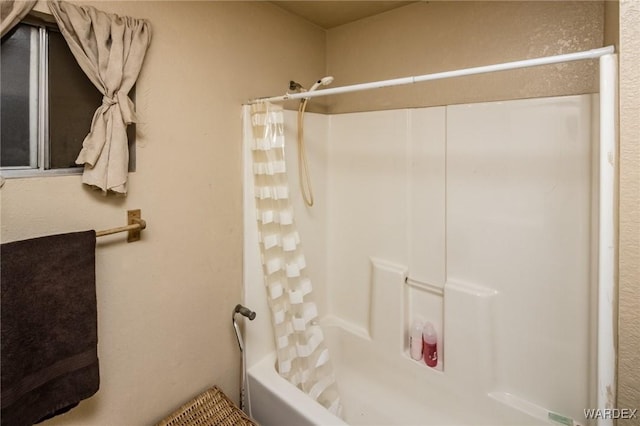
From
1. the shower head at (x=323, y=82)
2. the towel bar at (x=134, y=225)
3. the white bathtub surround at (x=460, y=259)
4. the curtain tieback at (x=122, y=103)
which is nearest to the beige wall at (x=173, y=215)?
the towel bar at (x=134, y=225)

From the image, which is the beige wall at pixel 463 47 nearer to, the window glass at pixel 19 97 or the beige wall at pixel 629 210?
the beige wall at pixel 629 210

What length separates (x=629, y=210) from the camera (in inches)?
31.1

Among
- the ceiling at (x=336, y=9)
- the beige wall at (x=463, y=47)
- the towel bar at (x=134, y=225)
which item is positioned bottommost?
the towel bar at (x=134, y=225)

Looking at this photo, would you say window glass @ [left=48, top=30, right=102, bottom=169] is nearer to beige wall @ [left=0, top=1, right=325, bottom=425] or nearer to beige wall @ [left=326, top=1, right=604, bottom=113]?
beige wall @ [left=0, top=1, right=325, bottom=425]

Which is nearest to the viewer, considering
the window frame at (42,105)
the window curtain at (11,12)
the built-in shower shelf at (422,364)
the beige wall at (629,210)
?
the beige wall at (629,210)

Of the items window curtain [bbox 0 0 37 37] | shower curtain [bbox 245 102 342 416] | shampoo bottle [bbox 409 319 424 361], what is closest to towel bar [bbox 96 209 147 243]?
shower curtain [bbox 245 102 342 416]

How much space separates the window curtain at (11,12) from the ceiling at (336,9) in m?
1.16

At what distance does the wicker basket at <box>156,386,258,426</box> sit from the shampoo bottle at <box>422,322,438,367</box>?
958 mm

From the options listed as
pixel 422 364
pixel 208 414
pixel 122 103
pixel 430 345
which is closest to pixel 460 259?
pixel 430 345

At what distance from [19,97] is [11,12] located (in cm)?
25

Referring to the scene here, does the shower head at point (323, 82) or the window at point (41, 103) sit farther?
the shower head at point (323, 82)

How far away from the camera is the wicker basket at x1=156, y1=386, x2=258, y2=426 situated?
1432 millimetres

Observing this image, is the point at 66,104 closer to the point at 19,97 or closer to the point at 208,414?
the point at 19,97

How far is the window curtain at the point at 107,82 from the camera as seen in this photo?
1.16 m
